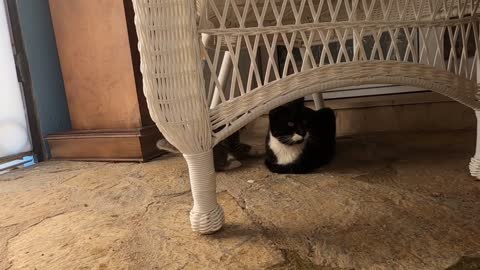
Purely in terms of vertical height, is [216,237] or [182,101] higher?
[182,101]

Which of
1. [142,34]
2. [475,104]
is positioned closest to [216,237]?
[142,34]

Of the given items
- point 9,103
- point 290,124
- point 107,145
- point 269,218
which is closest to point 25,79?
point 9,103

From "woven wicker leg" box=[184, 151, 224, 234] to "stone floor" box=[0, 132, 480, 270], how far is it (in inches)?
1.0

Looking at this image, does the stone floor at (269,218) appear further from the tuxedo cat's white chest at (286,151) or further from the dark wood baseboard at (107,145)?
the dark wood baseboard at (107,145)

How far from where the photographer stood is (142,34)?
0.57 metres

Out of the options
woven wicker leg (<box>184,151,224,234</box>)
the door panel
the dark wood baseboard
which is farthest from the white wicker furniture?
the door panel

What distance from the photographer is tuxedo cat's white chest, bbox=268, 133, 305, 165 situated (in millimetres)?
1037

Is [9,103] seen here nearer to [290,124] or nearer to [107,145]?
[107,145]

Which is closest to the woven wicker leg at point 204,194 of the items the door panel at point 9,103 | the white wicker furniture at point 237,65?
the white wicker furniture at point 237,65

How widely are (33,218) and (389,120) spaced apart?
123 centimetres

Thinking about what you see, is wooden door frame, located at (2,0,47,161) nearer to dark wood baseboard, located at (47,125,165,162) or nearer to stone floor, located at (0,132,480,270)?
dark wood baseboard, located at (47,125,165,162)

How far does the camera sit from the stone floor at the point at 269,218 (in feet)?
1.89

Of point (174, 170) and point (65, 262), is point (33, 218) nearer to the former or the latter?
point (65, 262)

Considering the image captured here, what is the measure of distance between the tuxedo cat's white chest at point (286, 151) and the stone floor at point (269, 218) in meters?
0.06
